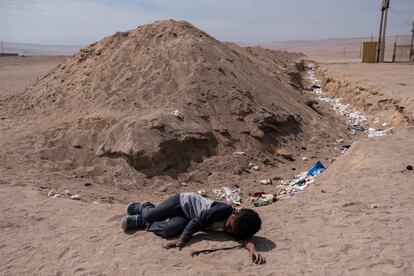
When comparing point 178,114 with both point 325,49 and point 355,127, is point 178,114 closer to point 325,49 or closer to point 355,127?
point 355,127

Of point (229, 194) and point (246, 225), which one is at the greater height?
point (246, 225)

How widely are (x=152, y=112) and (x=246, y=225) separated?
15.0ft

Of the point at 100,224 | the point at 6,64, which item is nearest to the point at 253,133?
the point at 100,224

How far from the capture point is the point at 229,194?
21.8 ft

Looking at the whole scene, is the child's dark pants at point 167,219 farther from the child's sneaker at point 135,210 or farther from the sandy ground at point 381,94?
the sandy ground at point 381,94

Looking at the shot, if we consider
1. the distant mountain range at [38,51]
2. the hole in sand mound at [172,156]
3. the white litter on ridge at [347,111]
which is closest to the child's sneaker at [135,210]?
the hole in sand mound at [172,156]

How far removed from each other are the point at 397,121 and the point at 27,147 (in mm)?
7780

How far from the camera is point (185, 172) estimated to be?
24.1 ft

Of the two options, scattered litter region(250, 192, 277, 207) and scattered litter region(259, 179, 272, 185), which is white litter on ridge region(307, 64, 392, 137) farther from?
scattered litter region(250, 192, 277, 207)

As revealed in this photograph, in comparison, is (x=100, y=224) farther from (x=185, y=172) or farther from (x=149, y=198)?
(x=185, y=172)

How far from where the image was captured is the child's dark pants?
420 cm

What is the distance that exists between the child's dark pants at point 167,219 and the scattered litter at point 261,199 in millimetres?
1909

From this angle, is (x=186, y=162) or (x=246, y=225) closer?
(x=246, y=225)

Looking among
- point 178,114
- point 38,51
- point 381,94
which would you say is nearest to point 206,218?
point 178,114
